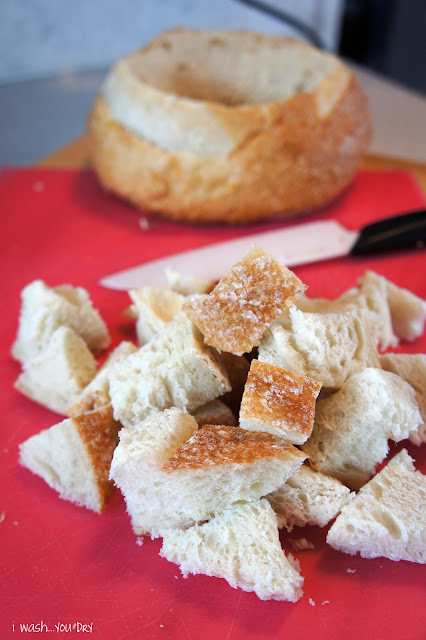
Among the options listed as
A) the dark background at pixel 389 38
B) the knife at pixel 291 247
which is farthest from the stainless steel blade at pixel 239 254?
the dark background at pixel 389 38

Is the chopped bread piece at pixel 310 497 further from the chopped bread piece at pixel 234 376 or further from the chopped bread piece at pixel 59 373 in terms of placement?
the chopped bread piece at pixel 59 373

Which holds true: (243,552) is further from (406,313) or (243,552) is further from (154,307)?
(406,313)

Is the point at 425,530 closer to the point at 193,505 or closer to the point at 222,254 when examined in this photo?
the point at 193,505

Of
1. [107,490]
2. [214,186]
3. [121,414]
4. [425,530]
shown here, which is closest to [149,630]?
[107,490]

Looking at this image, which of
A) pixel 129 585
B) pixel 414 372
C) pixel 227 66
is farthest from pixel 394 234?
pixel 129 585

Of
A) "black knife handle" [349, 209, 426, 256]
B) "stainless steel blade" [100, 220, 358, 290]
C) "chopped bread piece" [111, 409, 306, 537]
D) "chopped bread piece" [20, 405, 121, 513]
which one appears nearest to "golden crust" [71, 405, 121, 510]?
"chopped bread piece" [20, 405, 121, 513]

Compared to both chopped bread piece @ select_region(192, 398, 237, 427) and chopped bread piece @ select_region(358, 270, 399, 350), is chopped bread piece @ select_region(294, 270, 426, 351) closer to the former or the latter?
chopped bread piece @ select_region(358, 270, 399, 350)

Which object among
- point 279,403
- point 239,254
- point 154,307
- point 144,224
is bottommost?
point 144,224
